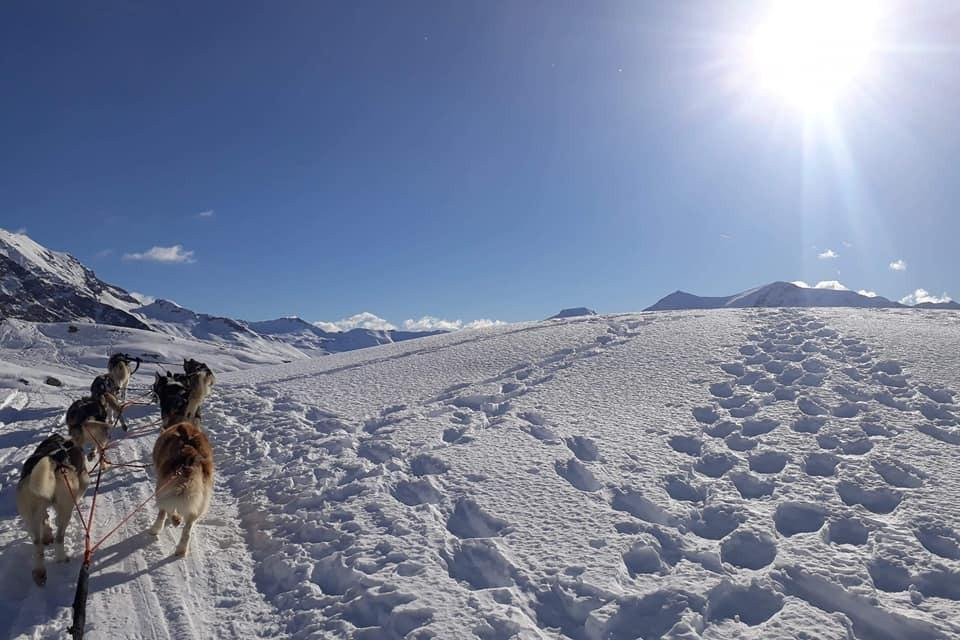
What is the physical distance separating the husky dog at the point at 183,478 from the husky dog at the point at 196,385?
3363 mm

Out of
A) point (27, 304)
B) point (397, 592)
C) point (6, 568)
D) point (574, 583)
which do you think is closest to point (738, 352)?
point (574, 583)

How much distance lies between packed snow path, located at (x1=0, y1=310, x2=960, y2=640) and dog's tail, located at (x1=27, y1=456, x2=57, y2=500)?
2.34 feet

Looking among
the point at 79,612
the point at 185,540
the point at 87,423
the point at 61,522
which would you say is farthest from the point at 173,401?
the point at 79,612

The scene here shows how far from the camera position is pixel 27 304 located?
15325 cm

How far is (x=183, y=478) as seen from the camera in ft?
14.8

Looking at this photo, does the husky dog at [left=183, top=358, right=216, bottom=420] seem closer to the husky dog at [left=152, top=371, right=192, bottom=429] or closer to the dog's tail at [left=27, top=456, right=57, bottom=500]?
the husky dog at [left=152, top=371, right=192, bottom=429]

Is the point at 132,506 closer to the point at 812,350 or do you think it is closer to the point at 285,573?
the point at 285,573

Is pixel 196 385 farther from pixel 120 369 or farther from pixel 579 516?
pixel 579 516

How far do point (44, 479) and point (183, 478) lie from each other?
1.06 m

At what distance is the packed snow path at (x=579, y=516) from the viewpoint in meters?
3.75

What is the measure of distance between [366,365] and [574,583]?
34.3 ft

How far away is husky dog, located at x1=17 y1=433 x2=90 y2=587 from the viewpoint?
4199mm

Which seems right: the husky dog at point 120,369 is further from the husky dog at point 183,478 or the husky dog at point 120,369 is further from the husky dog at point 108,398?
the husky dog at point 183,478

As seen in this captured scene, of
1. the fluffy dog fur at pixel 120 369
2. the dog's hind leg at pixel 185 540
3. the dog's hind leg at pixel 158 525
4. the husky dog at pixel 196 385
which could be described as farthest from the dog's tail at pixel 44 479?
the fluffy dog fur at pixel 120 369
